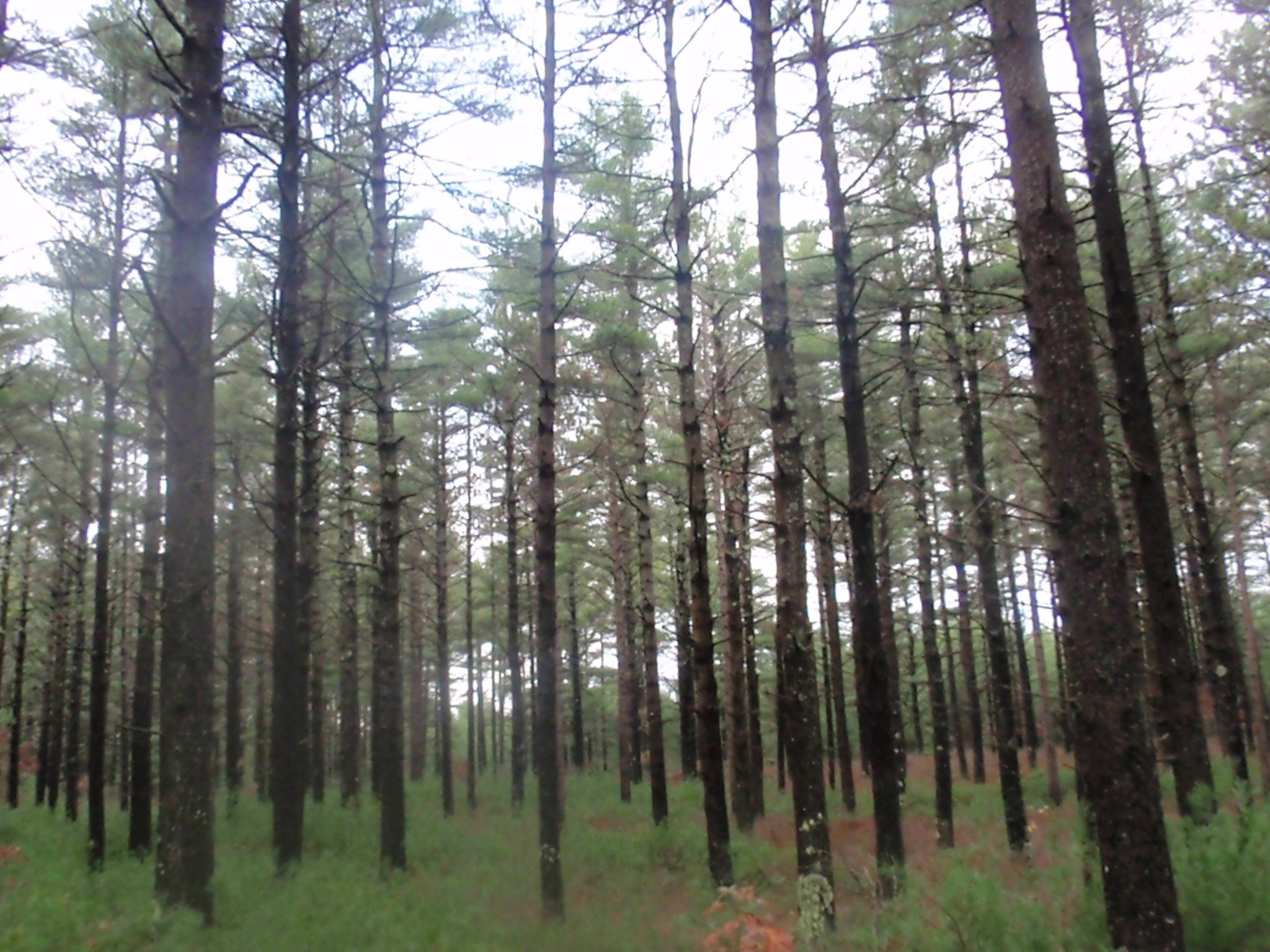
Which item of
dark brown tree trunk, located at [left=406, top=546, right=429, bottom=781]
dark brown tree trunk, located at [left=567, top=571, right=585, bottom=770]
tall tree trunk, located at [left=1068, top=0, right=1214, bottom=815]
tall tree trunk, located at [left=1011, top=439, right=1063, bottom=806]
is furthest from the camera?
dark brown tree trunk, located at [left=406, top=546, right=429, bottom=781]

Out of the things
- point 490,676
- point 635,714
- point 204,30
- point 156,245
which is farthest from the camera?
point 490,676

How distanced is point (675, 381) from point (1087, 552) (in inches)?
690

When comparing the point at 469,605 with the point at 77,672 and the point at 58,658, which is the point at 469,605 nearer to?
the point at 77,672

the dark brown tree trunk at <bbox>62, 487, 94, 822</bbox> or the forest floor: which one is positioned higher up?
the dark brown tree trunk at <bbox>62, 487, 94, 822</bbox>

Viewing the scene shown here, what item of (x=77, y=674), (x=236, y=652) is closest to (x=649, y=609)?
(x=236, y=652)

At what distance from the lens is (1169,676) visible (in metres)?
9.26

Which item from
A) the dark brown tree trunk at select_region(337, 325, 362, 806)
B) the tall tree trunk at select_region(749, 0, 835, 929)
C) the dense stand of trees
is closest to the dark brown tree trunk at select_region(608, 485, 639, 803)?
the dense stand of trees

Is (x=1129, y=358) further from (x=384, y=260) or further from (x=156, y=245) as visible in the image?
(x=156, y=245)

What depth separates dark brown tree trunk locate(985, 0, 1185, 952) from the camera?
5543 millimetres

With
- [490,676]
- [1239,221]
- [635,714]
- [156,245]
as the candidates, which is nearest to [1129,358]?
[1239,221]

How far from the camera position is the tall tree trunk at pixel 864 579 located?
393 inches

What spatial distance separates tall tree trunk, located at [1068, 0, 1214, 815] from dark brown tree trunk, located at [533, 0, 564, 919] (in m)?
6.57

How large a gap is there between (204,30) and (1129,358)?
379 inches

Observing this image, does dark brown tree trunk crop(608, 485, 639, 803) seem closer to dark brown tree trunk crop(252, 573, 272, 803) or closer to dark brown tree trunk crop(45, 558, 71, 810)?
A: dark brown tree trunk crop(252, 573, 272, 803)
